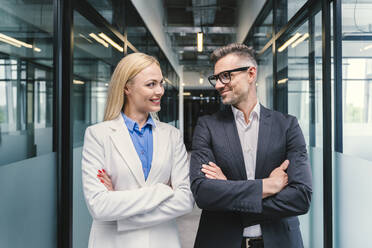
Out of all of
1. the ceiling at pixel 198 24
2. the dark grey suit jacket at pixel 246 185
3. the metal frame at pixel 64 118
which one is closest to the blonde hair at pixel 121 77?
the dark grey suit jacket at pixel 246 185

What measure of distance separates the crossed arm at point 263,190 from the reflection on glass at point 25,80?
3.68 ft

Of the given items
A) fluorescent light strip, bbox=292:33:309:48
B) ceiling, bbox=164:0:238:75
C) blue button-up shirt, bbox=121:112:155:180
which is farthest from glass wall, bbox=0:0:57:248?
ceiling, bbox=164:0:238:75

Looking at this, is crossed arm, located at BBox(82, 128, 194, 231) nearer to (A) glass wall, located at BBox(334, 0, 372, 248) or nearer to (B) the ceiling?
(A) glass wall, located at BBox(334, 0, 372, 248)

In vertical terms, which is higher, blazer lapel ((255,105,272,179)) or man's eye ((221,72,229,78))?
man's eye ((221,72,229,78))

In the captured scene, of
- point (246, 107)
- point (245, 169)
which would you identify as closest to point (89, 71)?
point (246, 107)

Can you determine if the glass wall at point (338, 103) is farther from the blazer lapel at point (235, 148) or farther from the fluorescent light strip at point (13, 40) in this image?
the fluorescent light strip at point (13, 40)

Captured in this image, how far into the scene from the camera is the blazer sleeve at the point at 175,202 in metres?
1.36

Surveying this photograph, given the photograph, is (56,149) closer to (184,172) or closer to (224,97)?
(184,172)

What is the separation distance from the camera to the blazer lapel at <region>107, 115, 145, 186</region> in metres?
1.41

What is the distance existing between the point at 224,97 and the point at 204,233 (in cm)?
Answer: 62

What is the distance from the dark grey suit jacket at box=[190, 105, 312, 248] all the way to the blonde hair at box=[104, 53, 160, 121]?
39cm

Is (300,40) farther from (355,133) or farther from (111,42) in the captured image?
(111,42)

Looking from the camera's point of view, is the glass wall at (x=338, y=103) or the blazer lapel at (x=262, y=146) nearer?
the blazer lapel at (x=262, y=146)

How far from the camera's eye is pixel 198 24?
25.9 feet
